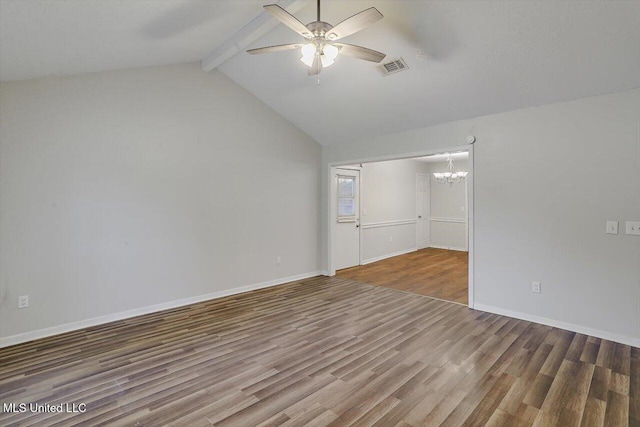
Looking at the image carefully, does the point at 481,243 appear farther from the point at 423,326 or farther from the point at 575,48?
the point at 575,48

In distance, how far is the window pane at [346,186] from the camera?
634 centimetres

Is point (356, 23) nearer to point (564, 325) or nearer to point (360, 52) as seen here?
point (360, 52)

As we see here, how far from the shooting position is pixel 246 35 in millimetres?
3443

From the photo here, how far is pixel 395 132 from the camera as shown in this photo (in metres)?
4.92

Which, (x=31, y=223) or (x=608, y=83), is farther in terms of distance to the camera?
(x=31, y=223)

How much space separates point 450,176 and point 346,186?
2885mm

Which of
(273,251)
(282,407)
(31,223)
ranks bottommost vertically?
(282,407)

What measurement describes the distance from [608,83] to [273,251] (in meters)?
4.68

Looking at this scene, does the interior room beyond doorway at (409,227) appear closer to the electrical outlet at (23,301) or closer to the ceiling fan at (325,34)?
the ceiling fan at (325,34)

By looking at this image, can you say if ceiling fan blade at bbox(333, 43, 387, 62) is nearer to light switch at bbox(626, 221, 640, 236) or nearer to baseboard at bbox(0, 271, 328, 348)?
light switch at bbox(626, 221, 640, 236)

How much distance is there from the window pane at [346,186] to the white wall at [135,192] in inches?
47.1

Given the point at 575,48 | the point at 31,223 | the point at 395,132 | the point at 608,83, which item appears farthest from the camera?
the point at 395,132

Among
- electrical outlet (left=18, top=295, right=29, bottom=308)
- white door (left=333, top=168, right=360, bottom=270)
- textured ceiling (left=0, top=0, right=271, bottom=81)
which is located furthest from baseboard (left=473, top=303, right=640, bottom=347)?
electrical outlet (left=18, top=295, right=29, bottom=308)

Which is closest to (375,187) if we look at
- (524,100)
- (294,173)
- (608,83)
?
(294,173)
